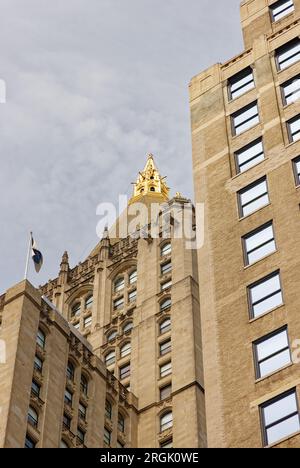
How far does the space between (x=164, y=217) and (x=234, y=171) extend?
38.0 meters

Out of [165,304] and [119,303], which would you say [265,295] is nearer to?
[165,304]

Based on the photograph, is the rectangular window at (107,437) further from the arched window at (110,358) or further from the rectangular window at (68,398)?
the arched window at (110,358)

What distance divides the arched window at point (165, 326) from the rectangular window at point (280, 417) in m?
36.8

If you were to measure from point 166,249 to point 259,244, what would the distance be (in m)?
40.2

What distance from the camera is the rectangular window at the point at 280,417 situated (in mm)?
40281

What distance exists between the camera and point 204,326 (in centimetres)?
4728

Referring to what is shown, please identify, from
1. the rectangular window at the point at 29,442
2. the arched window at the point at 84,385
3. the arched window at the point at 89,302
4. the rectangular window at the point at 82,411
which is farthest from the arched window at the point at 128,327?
the rectangular window at the point at 29,442

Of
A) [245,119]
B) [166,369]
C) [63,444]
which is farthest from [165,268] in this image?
[245,119]

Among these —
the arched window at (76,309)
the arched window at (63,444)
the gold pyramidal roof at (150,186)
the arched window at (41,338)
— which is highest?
the gold pyramidal roof at (150,186)

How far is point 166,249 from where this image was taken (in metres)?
88.8

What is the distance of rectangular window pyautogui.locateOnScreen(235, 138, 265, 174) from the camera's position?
5334 cm

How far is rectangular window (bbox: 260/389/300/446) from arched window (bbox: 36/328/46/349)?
25.0m

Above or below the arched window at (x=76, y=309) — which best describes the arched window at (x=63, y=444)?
below
